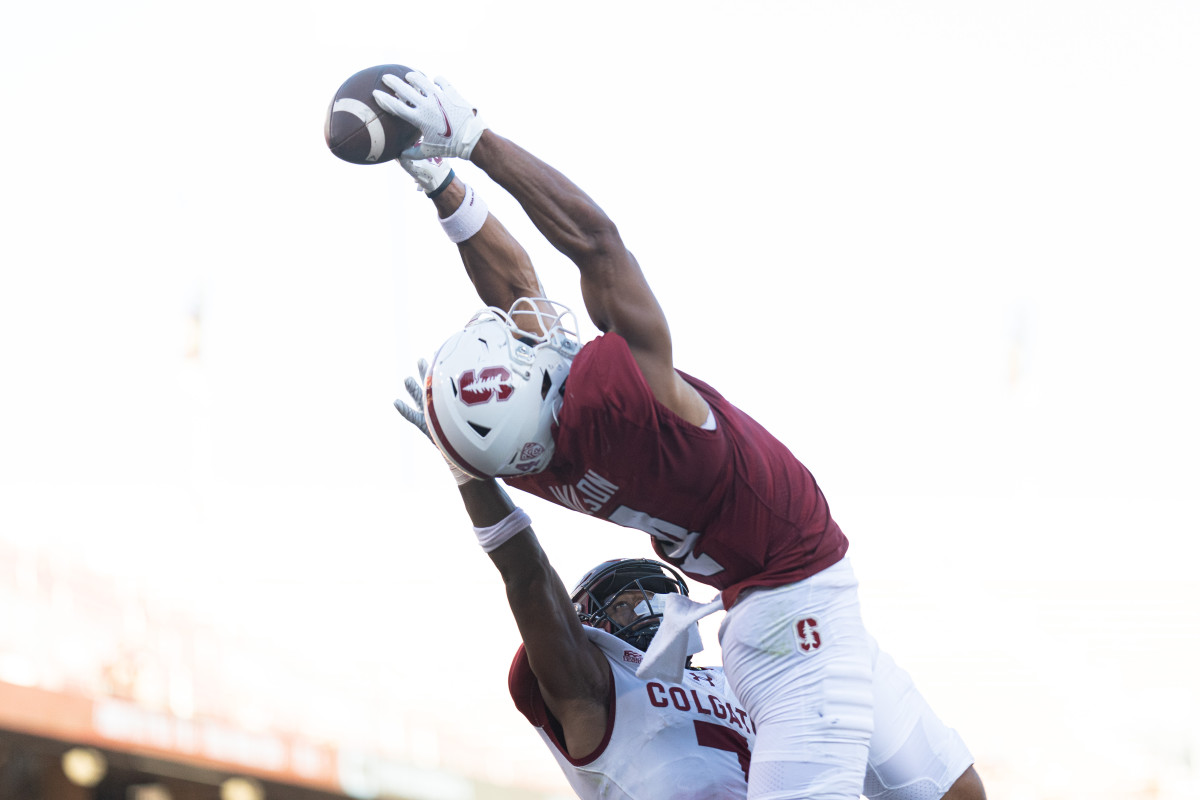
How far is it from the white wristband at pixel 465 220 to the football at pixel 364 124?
0.50 meters

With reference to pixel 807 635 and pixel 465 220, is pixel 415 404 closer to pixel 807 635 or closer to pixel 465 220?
pixel 465 220

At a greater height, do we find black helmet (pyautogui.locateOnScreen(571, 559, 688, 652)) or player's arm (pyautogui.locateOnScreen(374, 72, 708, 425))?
player's arm (pyautogui.locateOnScreen(374, 72, 708, 425))

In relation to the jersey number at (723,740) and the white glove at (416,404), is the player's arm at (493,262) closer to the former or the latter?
the white glove at (416,404)

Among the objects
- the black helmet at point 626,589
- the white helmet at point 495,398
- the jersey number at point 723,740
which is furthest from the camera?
the black helmet at point 626,589

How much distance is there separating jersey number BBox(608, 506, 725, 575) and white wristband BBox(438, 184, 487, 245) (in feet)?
3.00

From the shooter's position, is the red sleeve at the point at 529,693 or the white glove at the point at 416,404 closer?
the white glove at the point at 416,404

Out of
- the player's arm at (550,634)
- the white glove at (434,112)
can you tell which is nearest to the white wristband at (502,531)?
the player's arm at (550,634)

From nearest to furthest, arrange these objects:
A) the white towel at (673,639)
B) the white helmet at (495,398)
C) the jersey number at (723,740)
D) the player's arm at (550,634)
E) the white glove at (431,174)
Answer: the white helmet at (495,398) → the white towel at (673,639) → the white glove at (431,174) → the player's arm at (550,634) → the jersey number at (723,740)

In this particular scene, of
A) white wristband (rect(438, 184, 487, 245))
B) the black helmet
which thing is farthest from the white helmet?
the black helmet

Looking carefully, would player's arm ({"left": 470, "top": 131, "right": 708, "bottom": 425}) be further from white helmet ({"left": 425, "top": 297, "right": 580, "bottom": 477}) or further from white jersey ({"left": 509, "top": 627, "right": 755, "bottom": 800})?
white jersey ({"left": 509, "top": 627, "right": 755, "bottom": 800})

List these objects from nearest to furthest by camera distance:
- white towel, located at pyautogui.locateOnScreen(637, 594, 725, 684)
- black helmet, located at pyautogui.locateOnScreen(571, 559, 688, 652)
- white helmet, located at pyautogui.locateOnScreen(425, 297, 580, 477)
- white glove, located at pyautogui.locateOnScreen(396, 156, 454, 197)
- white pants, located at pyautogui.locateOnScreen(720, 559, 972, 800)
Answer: white helmet, located at pyautogui.locateOnScreen(425, 297, 580, 477), white pants, located at pyautogui.locateOnScreen(720, 559, 972, 800), white towel, located at pyautogui.locateOnScreen(637, 594, 725, 684), white glove, located at pyautogui.locateOnScreen(396, 156, 454, 197), black helmet, located at pyautogui.locateOnScreen(571, 559, 688, 652)

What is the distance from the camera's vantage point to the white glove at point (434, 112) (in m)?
2.79

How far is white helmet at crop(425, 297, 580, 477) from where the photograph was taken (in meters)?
2.72

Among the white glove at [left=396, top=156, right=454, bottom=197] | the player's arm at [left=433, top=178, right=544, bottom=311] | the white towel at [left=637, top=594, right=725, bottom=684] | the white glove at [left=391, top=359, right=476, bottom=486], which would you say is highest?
the white glove at [left=396, top=156, right=454, bottom=197]
